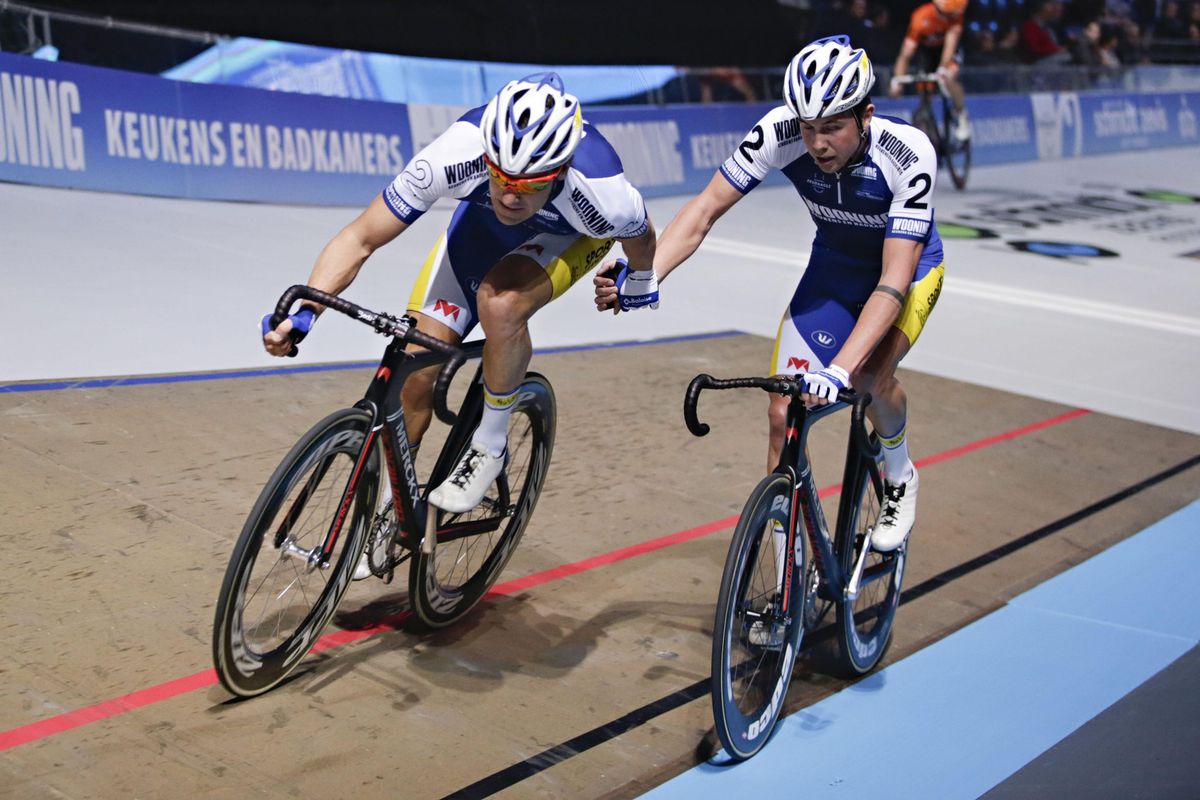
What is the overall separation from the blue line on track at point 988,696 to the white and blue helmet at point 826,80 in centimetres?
165

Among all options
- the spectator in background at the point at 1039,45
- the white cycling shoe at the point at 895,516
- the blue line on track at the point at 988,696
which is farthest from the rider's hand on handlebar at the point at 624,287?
the spectator in background at the point at 1039,45

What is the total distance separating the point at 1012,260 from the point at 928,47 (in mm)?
3899

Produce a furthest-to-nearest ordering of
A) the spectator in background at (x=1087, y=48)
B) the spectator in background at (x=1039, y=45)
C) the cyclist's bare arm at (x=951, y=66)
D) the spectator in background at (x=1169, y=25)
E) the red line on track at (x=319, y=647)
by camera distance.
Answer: the spectator in background at (x=1169, y=25) < the spectator in background at (x=1087, y=48) < the spectator in background at (x=1039, y=45) < the cyclist's bare arm at (x=951, y=66) < the red line on track at (x=319, y=647)

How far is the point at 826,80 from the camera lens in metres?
3.20

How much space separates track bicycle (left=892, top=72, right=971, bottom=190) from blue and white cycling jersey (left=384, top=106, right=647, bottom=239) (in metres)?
9.90

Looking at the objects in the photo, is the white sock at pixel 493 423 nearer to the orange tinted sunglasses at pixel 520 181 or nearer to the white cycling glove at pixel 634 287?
the white cycling glove at pixel 634 287

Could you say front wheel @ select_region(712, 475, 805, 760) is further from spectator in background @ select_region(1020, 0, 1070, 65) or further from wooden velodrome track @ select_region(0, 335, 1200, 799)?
spectator in background @ select_region(1020, 0, 1070, 65)

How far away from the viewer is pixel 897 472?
151 inches

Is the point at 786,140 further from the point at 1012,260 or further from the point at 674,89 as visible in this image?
the point at 674,89

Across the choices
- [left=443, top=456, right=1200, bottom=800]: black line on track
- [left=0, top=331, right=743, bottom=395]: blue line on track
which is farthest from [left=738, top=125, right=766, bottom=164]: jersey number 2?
[left=0, top=331, right=743, bottom=395]: blue line on track

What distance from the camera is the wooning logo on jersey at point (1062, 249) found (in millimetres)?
10922

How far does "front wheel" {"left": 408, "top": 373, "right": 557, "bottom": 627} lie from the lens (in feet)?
11.5

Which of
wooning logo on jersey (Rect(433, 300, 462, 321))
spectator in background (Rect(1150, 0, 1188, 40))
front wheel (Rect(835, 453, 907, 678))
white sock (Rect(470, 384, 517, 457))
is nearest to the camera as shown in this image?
white sock (Rect(470, 384, 517, 457))

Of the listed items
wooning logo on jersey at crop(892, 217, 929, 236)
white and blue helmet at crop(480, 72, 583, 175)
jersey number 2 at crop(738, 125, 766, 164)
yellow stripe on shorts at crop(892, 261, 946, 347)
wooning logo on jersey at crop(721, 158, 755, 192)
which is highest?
white and blue helmet at crop(480, 72, 583, 175)
